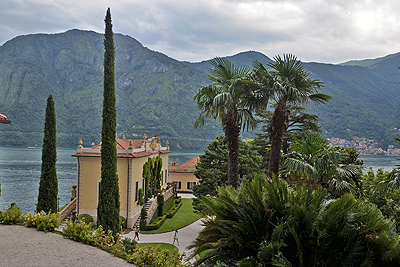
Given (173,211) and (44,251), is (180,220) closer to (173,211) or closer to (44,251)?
(173,211)

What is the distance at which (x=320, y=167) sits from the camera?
33.9 ft

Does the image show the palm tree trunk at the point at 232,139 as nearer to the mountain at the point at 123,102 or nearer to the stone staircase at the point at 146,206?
the stone staircase at the point at 146,206

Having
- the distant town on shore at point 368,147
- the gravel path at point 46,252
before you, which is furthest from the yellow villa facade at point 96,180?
the distant town on shore at point 368,147

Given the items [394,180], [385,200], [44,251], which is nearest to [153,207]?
[44,251]

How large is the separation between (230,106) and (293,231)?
9712 millimetres

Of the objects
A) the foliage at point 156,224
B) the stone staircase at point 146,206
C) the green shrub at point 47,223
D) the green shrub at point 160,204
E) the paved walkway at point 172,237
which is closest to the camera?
the green shrub at point 47,223

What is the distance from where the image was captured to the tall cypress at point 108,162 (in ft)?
65.8

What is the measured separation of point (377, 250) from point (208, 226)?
7.90 ft

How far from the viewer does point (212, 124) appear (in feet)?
536

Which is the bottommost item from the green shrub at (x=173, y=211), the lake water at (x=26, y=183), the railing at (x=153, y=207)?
the lake water at (x=26, y=183)

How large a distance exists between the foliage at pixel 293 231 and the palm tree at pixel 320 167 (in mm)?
5334

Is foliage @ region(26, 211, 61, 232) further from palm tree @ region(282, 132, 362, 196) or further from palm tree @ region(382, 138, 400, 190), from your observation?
palm tree @ region(382, 138, 400, 190)

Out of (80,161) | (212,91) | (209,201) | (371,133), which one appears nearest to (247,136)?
(371,133)

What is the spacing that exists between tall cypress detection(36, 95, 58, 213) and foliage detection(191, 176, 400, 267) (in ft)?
55.6
